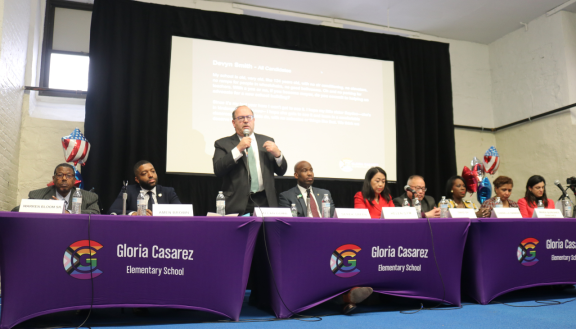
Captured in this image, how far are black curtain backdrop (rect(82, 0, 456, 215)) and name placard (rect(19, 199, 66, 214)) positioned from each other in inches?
90.4

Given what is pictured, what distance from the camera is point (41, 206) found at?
2.15 metres

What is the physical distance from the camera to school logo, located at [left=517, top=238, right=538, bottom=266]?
281 centimetres

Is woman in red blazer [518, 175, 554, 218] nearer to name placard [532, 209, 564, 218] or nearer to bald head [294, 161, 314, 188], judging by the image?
name placard [532, 209, 564, 218]

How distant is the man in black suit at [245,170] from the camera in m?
3.15

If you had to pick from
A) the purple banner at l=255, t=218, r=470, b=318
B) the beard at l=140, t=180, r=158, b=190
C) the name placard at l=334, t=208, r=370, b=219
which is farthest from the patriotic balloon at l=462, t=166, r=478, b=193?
the beard at l=140, t=180, r=158, b=190

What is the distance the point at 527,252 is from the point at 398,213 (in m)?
0.93

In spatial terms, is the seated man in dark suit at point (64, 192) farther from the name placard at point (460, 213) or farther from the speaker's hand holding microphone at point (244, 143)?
the name placard at point (460, 213)

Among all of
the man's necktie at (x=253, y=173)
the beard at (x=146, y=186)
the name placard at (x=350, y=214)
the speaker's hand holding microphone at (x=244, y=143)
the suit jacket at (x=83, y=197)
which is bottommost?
the name placard at (x=350, y=214)

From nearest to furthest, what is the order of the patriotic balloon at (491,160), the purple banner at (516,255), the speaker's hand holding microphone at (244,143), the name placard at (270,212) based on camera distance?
the name placard at (270,212), the purple banner at (516,255), the speaker's hand holding microphone at (244,143), the patriotic balloon at (491,160)

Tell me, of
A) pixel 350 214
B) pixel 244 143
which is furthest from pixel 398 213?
pixel 244 143

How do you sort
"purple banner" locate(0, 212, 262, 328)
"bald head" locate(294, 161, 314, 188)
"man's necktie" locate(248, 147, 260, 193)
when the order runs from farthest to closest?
"bald head" locate(294, 161, 314, 188) → "man's necktie" locate(248, 147, 260, 193) → "purple banner" locate(0, 212, 262, 328)

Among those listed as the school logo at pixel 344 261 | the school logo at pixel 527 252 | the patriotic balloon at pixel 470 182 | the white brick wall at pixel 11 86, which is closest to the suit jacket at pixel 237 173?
the school logo at pixel 344 261

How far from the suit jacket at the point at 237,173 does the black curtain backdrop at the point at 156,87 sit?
1.47m

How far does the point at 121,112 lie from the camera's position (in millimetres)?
4574
